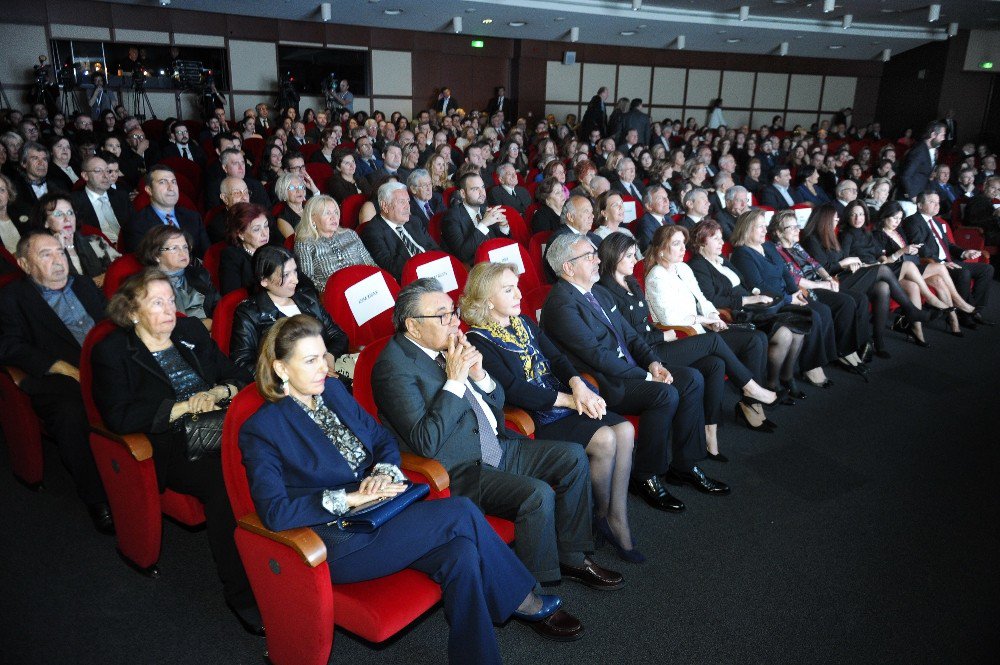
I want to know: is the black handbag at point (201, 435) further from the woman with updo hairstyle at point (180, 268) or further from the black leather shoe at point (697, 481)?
the black leather shoe at point (697, 481)

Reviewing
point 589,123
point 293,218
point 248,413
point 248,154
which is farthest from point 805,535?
point 589,123

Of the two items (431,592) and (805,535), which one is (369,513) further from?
(805,535)

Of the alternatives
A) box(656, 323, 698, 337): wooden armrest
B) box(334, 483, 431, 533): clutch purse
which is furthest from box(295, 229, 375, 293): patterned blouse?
box(334, 483, 431, 533): clutch purse

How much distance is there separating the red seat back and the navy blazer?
2.99 ft

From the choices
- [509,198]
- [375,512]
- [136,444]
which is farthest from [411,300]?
[509,198]

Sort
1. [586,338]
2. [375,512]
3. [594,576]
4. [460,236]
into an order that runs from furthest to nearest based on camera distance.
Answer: [460,236] → [586,338] → [594,576] → [375,512]

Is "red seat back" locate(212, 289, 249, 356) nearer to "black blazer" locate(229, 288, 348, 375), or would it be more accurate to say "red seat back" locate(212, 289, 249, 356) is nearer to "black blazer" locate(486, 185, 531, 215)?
"black blazer" locate(229, 288, 348, 375)

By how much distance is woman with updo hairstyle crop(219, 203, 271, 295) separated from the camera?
3219 mm

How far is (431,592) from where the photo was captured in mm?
1784

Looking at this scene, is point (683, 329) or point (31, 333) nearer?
point (31, 333)

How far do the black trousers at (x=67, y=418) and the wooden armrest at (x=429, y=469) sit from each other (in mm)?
1341

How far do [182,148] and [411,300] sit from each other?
242 inches

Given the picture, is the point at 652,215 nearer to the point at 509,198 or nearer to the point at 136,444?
the point at 509,198

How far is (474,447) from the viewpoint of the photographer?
2.17 meters
